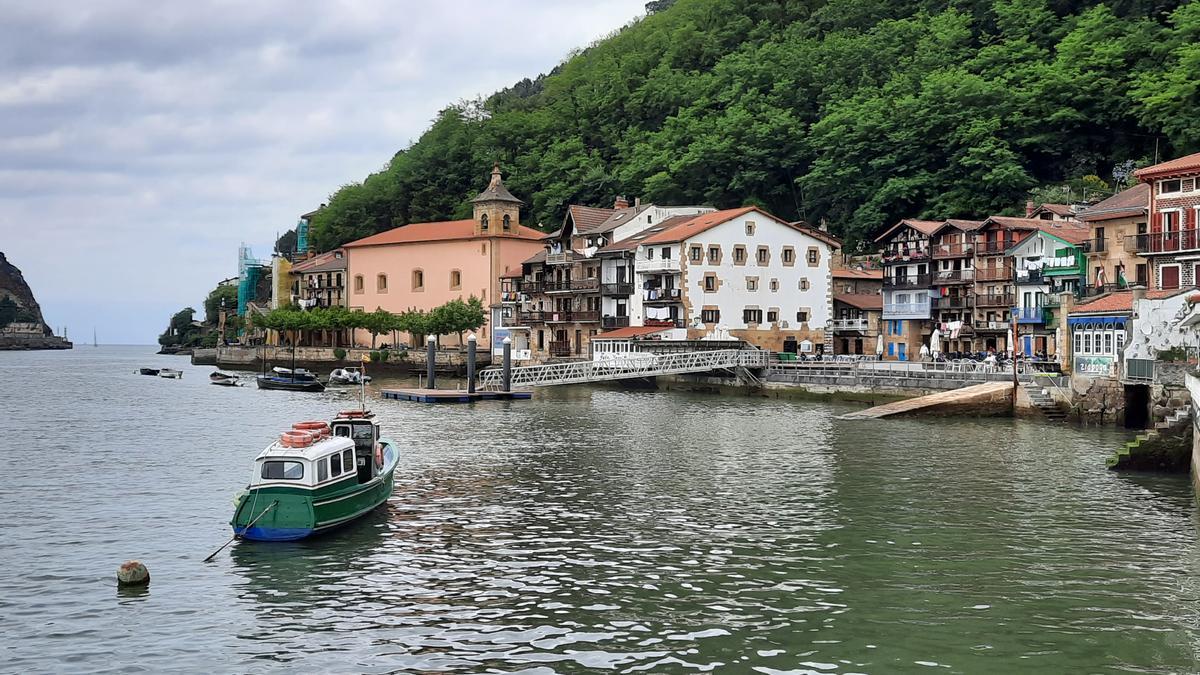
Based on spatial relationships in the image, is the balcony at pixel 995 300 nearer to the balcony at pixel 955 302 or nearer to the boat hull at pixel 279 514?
the balcony at pixel 955 302

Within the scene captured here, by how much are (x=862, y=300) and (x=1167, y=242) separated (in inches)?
1343

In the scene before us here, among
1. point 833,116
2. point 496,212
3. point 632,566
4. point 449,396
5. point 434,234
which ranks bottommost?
point 632,566

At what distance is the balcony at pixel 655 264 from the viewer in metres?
83.2

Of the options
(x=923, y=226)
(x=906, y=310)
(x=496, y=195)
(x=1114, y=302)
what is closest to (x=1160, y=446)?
(x=1114, y=302)

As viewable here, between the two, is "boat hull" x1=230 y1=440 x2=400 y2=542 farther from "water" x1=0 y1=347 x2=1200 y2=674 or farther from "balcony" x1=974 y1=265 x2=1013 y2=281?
"balcony" x1=974 y1=265 x2=1013 y2=281

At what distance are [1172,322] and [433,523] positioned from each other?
→ 35.0 m

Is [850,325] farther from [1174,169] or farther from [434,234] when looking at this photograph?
[434,234]

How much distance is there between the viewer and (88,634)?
57.3 ft

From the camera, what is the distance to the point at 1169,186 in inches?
2372

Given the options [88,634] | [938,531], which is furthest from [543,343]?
[88,634]

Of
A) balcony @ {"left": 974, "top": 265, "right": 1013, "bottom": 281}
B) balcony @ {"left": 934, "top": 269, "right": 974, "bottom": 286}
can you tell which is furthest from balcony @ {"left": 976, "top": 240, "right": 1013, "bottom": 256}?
balcony @ {"left": 934, "top": 269, "right": 974, "bottom": 286}

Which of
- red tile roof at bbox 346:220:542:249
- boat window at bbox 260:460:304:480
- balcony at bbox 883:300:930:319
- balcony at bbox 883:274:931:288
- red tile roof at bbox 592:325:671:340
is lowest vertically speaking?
boat window at bbox 260:460:304:480

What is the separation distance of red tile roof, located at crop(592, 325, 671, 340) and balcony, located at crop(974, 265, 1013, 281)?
22931 mm

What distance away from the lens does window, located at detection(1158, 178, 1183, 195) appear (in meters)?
59.8
